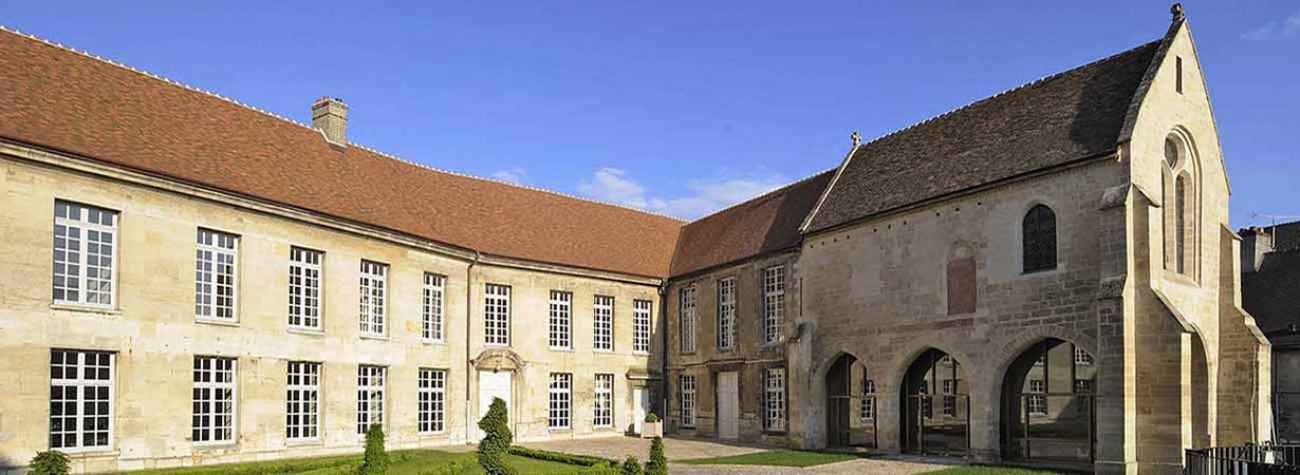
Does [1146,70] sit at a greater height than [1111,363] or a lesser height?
greater

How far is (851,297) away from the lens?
28.7m

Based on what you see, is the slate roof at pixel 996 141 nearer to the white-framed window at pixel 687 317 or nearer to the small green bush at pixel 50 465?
the white-framed window at pixel 687 317

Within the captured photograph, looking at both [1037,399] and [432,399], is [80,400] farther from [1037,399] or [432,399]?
[1037,399]

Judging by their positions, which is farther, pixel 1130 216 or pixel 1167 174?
pixel 1167 174

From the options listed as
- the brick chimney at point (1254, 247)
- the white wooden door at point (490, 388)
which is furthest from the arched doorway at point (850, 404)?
the brick chimney at point (1254, 247)

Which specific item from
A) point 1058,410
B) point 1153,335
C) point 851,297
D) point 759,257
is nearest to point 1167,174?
point 1153,335

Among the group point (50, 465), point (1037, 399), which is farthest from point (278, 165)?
point (1037, 399)

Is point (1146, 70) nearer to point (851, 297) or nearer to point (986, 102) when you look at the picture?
point (986, 102)

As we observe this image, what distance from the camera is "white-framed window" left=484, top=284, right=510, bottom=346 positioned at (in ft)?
106

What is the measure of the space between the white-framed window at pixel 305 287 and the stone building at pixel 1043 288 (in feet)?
46.7

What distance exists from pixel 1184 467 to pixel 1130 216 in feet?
17.1

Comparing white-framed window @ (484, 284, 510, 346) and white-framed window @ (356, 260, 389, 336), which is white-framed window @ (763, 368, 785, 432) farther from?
white-framed window @ (356, 260, 389, 336)

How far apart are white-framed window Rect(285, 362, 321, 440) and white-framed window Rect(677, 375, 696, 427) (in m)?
15.0

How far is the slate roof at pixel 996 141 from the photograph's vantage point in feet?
74.1
